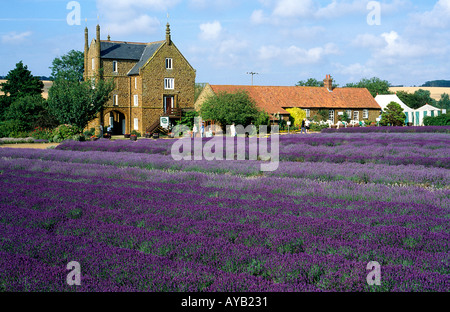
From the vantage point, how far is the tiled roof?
5681 cm

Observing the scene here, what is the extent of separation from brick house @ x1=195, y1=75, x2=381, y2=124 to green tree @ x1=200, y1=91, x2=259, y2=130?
682 cm

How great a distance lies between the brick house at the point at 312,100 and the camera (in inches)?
2229

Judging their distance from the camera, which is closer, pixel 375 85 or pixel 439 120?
pixel 439 120

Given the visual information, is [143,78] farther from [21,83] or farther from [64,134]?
[21,83]

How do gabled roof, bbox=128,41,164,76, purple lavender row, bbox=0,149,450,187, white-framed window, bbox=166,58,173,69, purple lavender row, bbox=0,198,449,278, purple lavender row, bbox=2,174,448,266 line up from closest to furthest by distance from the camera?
purple lavender row, bbox=0,198,449,278
purple lavender row, bbox=2,174,448,266
purple lavender row, bbox=0,149,450,187
white-framed window, bbox=166,58,173,69
gabled roof, bbox=128,41,164,76

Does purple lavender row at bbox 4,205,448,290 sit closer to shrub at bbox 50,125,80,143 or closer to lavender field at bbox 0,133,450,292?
lavender field at bbox 0,133,450,292

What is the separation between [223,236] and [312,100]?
56171 millimetres

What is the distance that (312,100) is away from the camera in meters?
60.9

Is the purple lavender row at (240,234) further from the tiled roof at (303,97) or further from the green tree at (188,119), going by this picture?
the tiled roof at (303,97)

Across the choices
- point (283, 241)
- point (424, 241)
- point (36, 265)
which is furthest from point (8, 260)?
point (424, 241)

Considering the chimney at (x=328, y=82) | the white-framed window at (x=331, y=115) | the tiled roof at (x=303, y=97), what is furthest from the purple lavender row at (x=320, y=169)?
the chimney at (x=328, y=82)

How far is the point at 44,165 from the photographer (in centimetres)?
1666

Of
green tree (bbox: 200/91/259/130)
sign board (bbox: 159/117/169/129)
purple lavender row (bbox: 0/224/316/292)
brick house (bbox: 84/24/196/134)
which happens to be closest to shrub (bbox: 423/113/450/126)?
green tree (bbox: 200/91/259/130)

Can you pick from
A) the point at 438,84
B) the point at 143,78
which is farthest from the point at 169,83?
the point at 438,84
